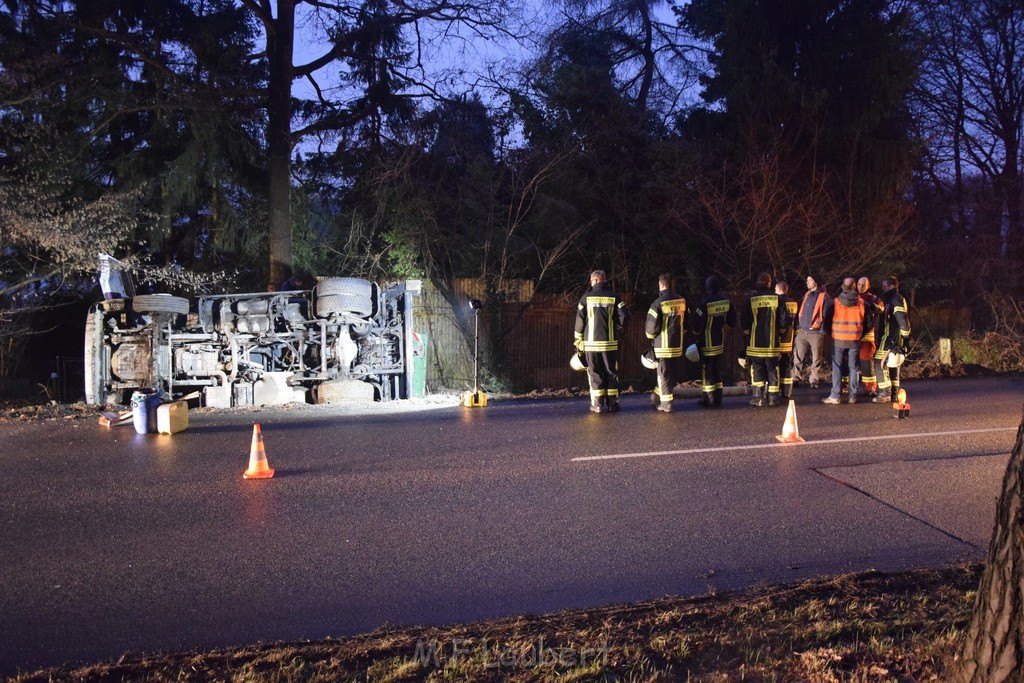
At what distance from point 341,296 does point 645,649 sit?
28.4 ft

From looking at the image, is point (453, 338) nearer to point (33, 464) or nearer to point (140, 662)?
point (33, 464)

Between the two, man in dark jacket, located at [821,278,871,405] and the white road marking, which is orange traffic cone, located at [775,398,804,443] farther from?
man in dark jacket, located at [821,278,871,405]

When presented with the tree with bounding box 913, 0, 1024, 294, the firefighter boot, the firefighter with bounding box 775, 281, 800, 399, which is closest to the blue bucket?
the firefighter boot

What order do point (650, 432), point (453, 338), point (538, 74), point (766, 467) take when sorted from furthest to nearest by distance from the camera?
point (538, 74)
point (453, 338)
point (650, 432)
point (766, 467)

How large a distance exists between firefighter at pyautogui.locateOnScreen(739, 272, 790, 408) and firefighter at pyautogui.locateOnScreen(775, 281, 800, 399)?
8 cm

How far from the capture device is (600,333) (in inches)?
400

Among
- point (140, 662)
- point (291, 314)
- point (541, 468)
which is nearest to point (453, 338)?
point (291, 314)

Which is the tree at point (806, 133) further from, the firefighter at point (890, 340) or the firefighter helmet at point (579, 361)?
the firefighter helmet at point (579, 361)

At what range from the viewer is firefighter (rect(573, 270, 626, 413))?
10.2 m

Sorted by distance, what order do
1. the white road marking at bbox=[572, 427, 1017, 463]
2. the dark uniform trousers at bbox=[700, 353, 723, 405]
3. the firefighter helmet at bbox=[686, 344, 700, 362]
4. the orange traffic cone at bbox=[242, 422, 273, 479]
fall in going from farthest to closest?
the dark uniform trousers at bbox=[700, 353, 723, 405]
the firefighter helmet at bbox=[686, 344, 700, 362]
the white road marking at bbox=[572, 427, 1017, 463]
the orange traffic cone at bbox=[242, 422, 273, 479]

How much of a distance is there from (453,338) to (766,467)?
8175mm

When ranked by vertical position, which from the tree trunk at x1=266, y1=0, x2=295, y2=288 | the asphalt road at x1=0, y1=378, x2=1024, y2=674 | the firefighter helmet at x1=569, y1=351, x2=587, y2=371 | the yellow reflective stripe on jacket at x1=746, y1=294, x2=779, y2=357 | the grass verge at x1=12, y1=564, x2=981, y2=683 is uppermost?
the tree trunk at x1=266, y1=0, x2=295, y2=288

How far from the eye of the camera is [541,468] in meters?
7.23

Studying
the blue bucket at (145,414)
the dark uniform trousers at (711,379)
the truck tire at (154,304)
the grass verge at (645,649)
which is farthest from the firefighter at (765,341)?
the truck tire at (154,304)
